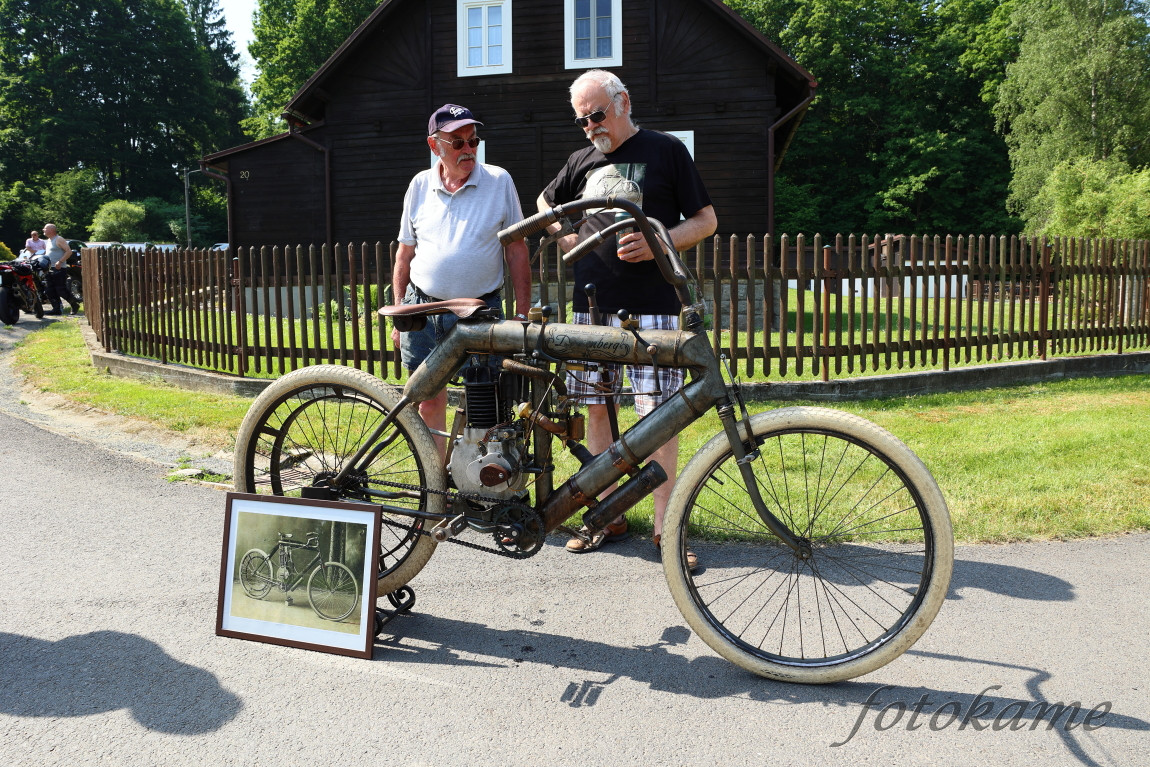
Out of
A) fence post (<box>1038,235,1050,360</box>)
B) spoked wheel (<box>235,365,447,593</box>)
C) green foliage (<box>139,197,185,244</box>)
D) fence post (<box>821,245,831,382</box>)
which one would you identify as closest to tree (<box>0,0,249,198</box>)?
green foliage (<box>139,197,185,244</box>)

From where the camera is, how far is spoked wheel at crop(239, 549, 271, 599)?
3.44 metres

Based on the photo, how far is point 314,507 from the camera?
11.2ft

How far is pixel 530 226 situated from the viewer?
3.21 meters

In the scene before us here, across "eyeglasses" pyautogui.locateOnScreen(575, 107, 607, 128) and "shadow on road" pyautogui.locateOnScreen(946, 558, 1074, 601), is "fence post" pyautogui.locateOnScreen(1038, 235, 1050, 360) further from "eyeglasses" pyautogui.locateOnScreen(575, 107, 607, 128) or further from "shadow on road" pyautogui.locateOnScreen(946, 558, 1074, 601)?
"eyeglasses" pyautogui.locateOnScreen(575, 107, 607, 128)

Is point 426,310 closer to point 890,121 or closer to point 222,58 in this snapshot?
point 890,121

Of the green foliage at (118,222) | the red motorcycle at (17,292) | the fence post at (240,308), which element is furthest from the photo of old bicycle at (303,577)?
the green foliage at (118,222)

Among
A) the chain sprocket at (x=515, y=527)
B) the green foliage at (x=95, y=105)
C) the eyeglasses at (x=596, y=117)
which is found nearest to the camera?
the chain sprocket at (x=515, y=527)

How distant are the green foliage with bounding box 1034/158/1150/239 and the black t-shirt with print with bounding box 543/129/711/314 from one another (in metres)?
18.0

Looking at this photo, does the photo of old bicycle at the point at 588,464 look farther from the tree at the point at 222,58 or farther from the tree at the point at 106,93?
the tree at the point at 222,58

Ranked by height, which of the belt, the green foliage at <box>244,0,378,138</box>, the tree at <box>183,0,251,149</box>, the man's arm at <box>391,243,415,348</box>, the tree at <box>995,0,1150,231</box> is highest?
the tree at <box>183,0,251,149</box>

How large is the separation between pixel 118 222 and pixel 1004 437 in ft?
202

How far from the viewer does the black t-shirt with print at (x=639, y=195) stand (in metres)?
4.19

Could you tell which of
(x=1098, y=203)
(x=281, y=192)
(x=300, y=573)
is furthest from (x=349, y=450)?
(x=281, y=192)

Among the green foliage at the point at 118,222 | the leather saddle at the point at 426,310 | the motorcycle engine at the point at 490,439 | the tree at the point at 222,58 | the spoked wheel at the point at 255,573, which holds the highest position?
the tree at the point at 222,58
